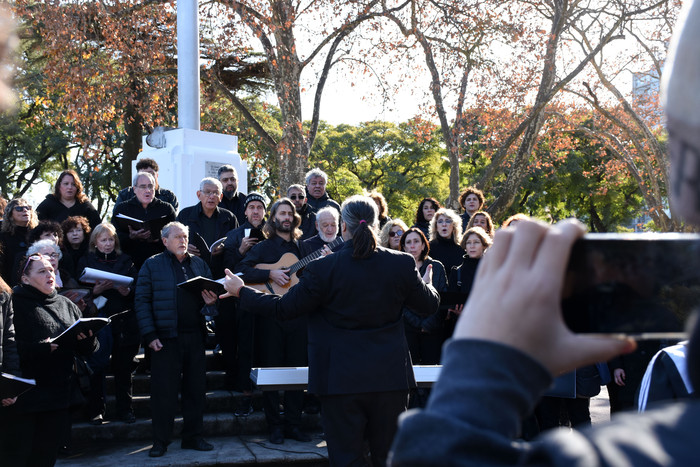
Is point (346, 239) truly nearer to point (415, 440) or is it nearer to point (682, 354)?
point (682, 354)

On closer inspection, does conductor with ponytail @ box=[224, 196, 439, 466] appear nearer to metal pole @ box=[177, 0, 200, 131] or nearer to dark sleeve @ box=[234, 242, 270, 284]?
dark sleeve @ box=[234, 242, 270, 284]

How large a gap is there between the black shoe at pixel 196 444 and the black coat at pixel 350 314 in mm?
2837

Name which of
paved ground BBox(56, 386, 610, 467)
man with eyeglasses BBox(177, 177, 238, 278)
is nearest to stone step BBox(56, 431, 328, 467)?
paved ground BBox(56, 386, 610, 467)

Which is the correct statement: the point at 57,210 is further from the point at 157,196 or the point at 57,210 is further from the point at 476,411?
the point at 476,411

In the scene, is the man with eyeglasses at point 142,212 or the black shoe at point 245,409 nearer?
the black shoe at point 245,409

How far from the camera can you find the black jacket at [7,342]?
5.47 meters

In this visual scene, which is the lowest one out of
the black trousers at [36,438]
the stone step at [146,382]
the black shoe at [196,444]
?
the black shoe at [196,444]

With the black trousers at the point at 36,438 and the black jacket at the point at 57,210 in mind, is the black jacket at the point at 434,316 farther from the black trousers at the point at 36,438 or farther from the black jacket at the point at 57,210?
the black jacket at the point at 57,210

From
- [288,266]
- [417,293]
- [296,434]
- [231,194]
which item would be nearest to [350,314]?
[417,293]

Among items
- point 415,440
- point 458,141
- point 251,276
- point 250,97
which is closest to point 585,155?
point 250,97

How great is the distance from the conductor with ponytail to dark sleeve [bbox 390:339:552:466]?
13.2 ft

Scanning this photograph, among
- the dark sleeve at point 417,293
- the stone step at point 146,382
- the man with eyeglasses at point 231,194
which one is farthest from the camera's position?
the man with eyeglasses at point 231,194

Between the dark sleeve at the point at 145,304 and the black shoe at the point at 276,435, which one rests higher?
the dark sleeve at the point at 145,304

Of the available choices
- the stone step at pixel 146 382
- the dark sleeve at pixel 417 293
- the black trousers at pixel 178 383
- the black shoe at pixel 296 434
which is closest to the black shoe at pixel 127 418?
the stone step at pixel 146 382
